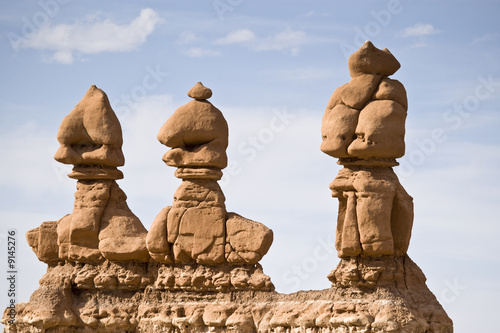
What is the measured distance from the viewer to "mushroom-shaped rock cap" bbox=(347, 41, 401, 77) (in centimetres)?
3459

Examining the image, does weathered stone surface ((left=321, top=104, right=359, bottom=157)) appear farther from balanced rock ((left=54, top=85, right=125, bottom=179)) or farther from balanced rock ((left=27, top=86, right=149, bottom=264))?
balanced rock ((left=54, top=85, right=125, bottom=179))

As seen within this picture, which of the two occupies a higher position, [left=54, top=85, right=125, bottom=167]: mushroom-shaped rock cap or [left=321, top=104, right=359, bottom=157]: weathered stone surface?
[left=54, top=85, right=125, bottom=167]: mushroom-shaped rock cap

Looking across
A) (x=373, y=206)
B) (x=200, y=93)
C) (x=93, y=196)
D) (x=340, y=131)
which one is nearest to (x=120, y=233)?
(x=93, y=196)

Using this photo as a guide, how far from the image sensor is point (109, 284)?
38.1 metres

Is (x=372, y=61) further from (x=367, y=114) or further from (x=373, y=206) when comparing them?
(x=373, y=206)

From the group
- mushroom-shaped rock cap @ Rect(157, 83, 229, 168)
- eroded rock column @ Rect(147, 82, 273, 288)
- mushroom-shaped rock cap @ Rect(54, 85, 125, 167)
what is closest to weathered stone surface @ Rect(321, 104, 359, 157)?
eroded rock column @ Rect(147, 82, 273, 288)

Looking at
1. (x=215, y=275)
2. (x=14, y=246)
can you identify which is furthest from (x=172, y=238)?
(x=14, y=246)

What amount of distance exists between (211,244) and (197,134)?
8.77 ft

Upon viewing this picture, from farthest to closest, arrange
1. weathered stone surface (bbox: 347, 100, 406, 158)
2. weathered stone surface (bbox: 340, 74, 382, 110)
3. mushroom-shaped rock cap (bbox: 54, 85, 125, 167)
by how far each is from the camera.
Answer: mushroom-shaped rock cap (bbox: 54, 85, 125, 167), weathered stone surface (bbox: 340, 74, 382, 110), weathered stone surface (bbox: 347, 100, 406, 158)

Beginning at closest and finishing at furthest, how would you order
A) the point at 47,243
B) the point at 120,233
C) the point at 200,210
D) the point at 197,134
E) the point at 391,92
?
the point at 391,92
the point at 200,210
the point at 197,134
the point at 120,233
the point at 47,243

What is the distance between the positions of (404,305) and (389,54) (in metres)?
5.72

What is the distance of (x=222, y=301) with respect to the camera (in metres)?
36.3

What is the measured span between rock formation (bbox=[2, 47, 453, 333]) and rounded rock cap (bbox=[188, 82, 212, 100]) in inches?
1.0

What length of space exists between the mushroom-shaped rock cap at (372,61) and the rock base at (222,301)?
4253 mm
